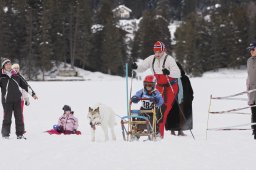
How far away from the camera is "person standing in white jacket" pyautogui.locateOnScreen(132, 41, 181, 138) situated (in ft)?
32.6

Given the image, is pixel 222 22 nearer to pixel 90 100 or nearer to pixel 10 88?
pixel 90 100

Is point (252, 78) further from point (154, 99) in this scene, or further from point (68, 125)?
point (68, 125)

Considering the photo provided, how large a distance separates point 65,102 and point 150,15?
56.1 metres

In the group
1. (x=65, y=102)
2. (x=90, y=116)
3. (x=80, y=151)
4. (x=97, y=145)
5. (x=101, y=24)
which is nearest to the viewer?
(x=80, y=151)

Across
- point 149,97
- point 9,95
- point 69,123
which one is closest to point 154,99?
point 149,97

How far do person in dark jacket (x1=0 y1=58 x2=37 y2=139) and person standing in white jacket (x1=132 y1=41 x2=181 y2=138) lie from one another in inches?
102

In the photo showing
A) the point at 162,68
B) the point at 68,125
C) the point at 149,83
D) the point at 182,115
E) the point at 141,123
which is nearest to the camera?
the point at 141,123

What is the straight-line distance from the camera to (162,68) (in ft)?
32.8

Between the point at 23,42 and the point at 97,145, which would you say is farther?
the point at 23,42

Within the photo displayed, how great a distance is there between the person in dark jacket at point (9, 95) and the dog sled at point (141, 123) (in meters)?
2.47

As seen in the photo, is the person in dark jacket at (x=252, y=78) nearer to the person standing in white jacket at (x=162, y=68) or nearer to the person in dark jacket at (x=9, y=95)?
the person standing in white jacket at (x=162, y=68)

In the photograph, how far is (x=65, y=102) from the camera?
21.2 m

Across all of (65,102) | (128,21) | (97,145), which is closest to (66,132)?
(97,145)

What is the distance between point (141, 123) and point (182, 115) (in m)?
2.34
